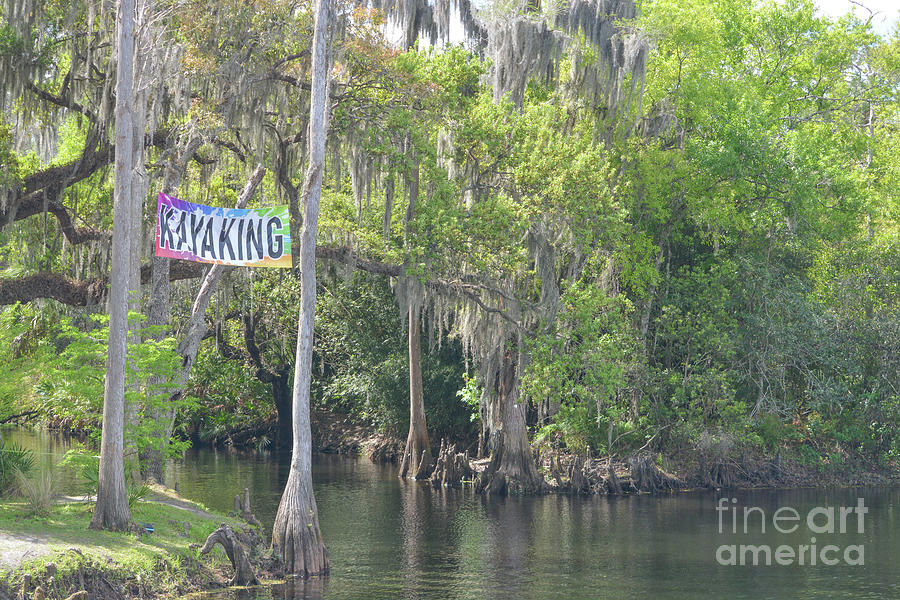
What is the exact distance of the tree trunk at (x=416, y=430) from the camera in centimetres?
3209

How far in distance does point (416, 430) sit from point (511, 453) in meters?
4.15

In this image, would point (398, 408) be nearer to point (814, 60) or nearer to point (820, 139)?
point (820, 139)

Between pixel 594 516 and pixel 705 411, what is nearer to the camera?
pixel 594 516

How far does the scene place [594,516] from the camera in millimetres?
24859

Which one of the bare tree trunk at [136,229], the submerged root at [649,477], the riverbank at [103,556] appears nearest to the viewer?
the riverbank at [103,556]

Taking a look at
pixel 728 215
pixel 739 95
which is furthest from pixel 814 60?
pixel 728 215

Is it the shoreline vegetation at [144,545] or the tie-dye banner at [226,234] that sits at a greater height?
the tie-dye banner at [226,234]

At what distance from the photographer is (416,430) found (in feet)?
106

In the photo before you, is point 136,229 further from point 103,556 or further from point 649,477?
point 649,477

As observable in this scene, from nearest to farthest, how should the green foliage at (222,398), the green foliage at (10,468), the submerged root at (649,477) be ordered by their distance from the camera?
the green foliage at (10,468), the submerged root at (649,477), the green foliage at (222,398)

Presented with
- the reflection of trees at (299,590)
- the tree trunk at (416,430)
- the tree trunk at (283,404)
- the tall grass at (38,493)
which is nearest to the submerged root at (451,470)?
the tree trunk at (416,430)

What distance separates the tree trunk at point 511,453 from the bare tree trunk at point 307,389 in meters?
11.6

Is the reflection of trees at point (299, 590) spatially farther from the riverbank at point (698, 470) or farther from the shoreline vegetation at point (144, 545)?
the riverbank at point (698, 470)

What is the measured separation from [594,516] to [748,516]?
3685 millimetres
